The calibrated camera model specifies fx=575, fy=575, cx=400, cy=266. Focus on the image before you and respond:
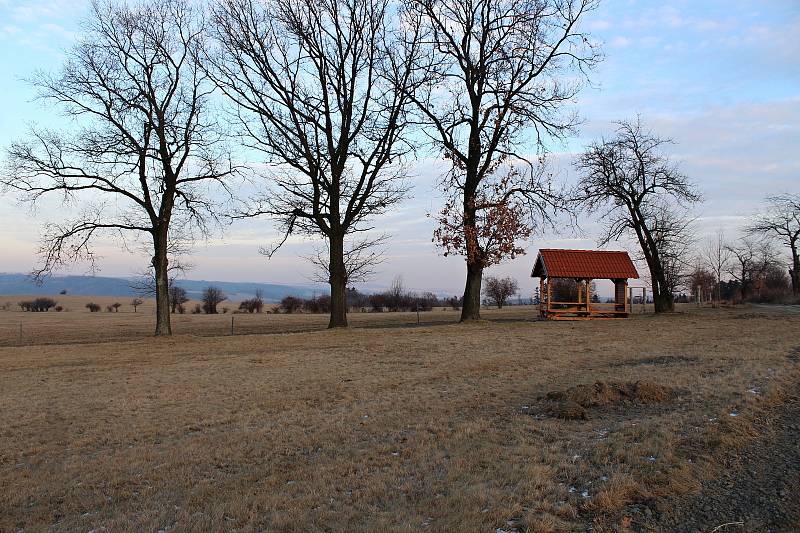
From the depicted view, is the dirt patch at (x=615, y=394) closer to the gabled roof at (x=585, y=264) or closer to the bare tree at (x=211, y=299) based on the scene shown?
the gabled roof at (x=585, y=264)

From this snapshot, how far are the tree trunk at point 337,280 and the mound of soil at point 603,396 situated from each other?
19.1 metres

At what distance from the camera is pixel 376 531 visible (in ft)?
16.6

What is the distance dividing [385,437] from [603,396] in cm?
385

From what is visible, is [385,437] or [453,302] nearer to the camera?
[385,437]

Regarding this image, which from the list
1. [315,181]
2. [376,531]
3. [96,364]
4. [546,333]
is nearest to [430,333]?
[546,333]

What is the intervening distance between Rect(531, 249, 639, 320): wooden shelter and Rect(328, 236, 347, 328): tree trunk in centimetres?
1199

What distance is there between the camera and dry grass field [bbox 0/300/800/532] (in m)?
5.68

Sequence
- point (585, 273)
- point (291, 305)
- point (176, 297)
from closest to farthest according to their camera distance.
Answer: point (585, 273) < point (176, 297) < point (291, 305)

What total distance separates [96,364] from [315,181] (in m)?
12.7

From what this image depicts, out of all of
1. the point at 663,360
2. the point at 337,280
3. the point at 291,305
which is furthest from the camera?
the point at 291,305

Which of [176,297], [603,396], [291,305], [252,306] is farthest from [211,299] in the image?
[603,396]

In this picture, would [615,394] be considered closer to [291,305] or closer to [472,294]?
[472,294]

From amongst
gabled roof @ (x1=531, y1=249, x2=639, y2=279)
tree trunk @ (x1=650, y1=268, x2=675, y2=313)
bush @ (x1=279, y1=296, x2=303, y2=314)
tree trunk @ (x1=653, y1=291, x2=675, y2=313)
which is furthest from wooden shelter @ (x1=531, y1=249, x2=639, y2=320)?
bush @ (x1=279, y1=296, x2=303, y2=314)

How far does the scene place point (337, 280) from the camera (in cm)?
2852
